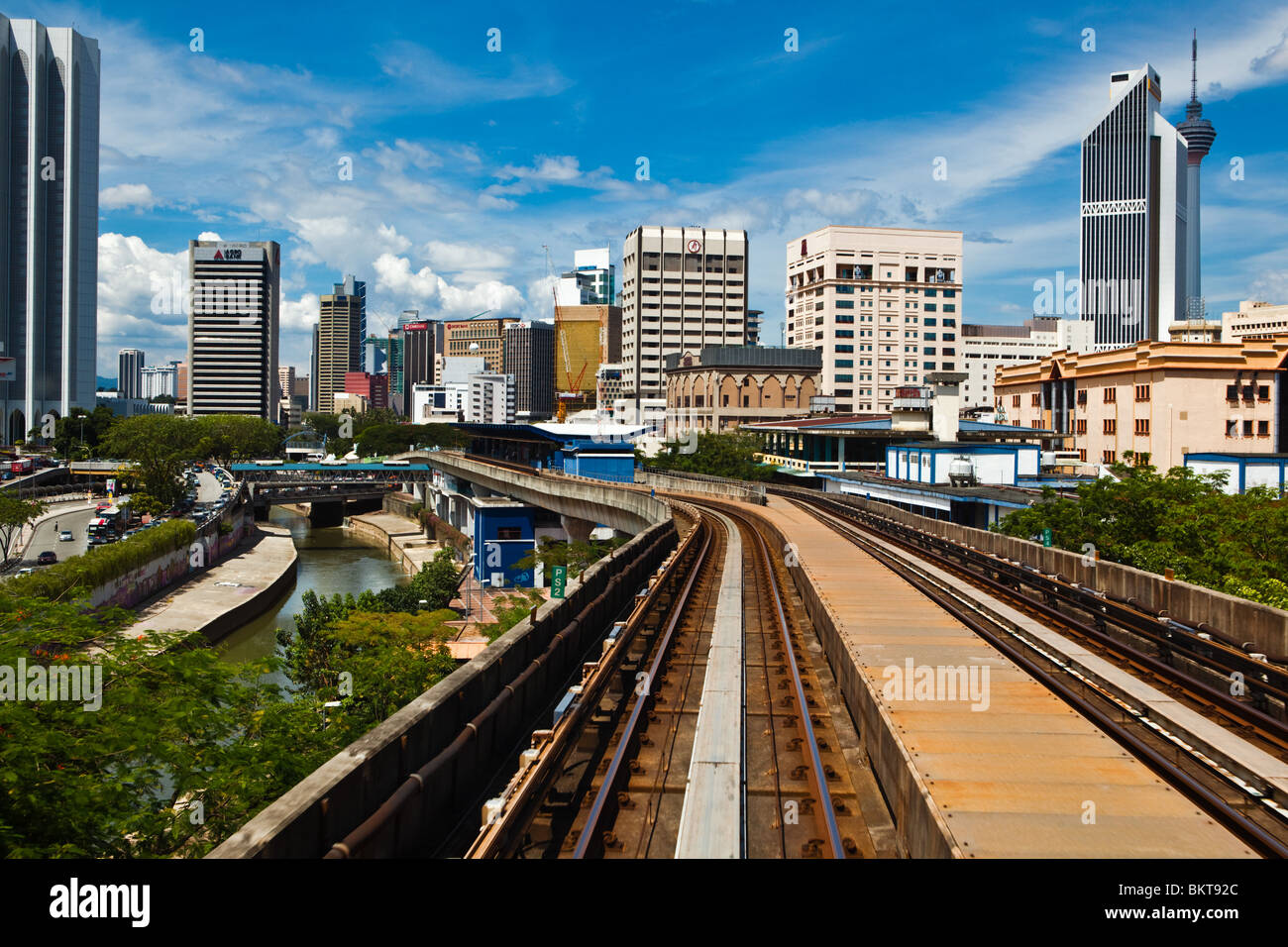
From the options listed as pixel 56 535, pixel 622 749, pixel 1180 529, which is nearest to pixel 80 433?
pixel 56 535

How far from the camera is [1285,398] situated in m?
55.0

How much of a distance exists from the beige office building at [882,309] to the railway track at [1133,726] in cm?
12959

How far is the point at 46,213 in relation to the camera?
190375mm

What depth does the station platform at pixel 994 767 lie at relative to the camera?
25.7 ft

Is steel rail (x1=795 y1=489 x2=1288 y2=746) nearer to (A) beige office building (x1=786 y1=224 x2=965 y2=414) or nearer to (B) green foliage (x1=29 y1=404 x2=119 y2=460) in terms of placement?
(A) beige office building (x1=786 y1=224 x2=965 y2=414)

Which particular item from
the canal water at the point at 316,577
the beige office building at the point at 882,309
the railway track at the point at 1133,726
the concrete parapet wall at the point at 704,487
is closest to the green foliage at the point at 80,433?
the canal water at the point at 316,577

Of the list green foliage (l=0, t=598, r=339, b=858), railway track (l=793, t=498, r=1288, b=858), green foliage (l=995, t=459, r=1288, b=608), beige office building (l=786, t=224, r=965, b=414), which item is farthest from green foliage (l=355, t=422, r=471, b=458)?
green foliage (l=0, t=598, r=339, b=858)

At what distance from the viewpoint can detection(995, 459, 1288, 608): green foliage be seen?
19.7 metres

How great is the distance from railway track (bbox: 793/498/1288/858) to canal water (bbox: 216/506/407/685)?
85.9 feet

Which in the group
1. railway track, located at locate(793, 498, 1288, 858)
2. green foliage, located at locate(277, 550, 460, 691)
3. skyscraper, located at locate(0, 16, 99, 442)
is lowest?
green foliage, located at locate(277, 550, 460, 691)

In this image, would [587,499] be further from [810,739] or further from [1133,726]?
[1133,726]

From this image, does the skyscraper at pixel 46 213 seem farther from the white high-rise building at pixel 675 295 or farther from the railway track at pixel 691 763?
the railway track at pixel 691 763

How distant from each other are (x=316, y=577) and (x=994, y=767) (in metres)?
75.1
